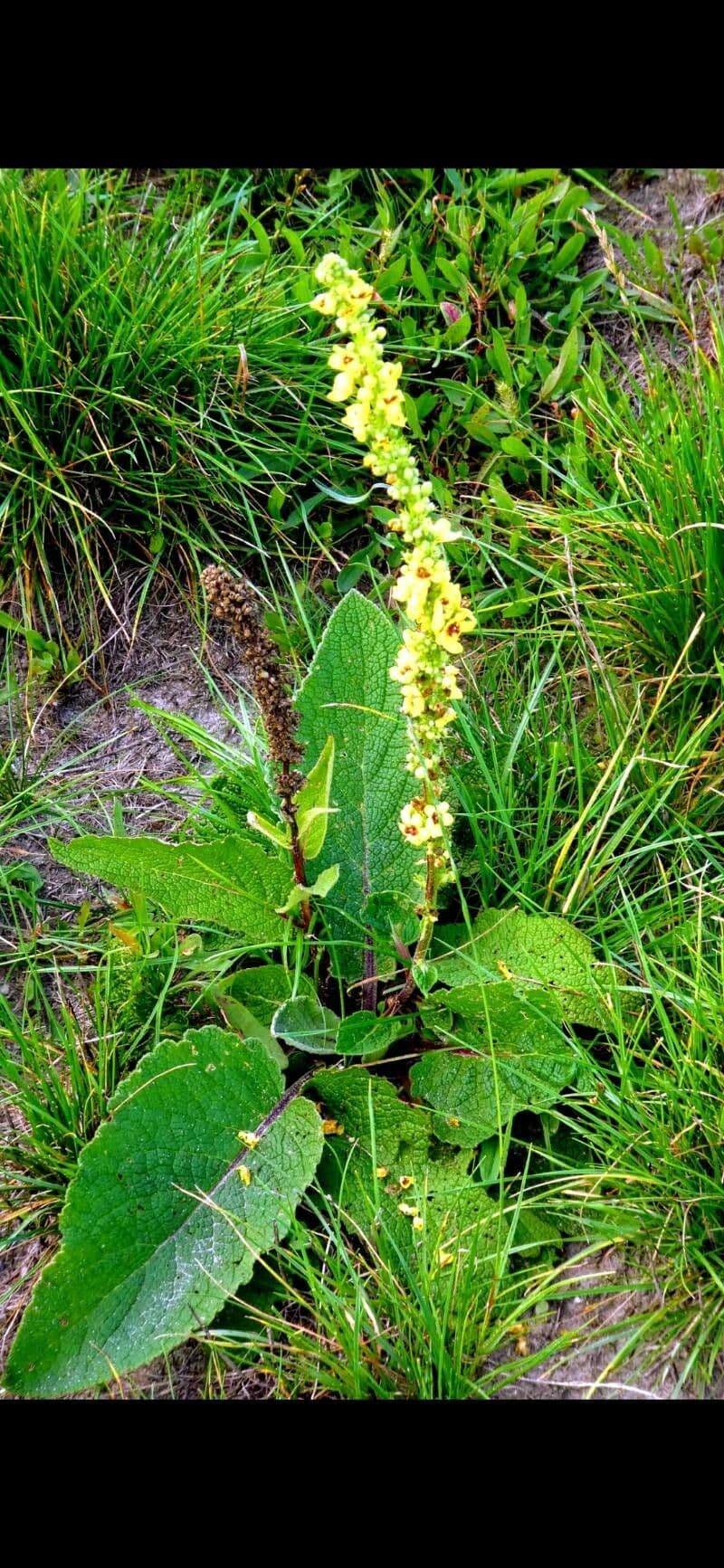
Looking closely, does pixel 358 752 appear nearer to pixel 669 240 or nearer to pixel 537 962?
pixel 537 962

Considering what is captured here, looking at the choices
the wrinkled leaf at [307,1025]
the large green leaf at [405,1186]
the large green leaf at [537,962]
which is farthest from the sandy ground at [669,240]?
the large green leaf at [405,1186]

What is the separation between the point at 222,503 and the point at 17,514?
516 millimetres

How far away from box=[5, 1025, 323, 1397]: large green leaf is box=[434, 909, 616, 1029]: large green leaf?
41 cm

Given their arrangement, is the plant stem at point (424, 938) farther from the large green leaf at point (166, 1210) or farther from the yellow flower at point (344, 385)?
the yellow flower at point (344, 385)

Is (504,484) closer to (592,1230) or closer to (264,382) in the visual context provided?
(264,382)

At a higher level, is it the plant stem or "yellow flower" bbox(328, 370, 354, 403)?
"yellow flower" bbox(328, 370, 354, 403)

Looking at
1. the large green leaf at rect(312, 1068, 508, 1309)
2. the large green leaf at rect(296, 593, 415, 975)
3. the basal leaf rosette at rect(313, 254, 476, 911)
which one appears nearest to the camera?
the basal leaf rosette at rect(313, 254, 476, 911)

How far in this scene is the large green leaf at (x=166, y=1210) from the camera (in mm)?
1830

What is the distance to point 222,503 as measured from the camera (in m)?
2.98

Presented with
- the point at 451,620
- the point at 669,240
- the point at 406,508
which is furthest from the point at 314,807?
the point at 669,240

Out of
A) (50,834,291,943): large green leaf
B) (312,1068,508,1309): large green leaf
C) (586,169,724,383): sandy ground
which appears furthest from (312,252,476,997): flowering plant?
(586,169,724,383): sandy ground

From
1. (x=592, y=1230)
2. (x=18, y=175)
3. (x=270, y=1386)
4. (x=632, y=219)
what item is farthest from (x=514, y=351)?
(x=270, y=1386)

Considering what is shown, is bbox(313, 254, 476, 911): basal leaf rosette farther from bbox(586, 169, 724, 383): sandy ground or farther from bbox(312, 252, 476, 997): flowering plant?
bbox(586, 169, 724, 383): sandy ground

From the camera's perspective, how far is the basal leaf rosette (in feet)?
4.84
